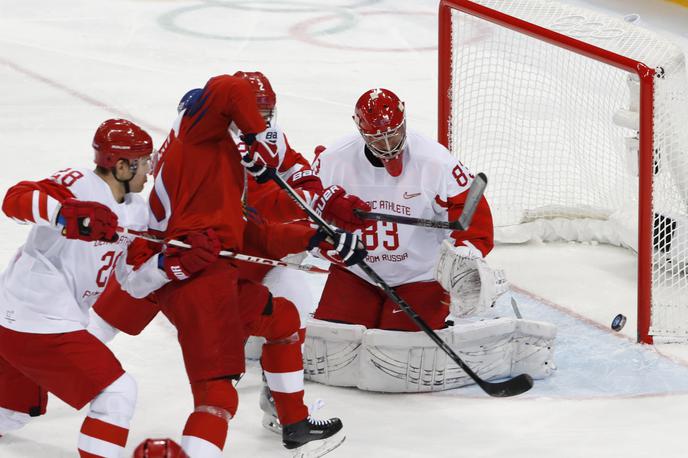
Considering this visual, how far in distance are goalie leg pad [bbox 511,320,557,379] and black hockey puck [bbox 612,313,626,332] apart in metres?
0.40

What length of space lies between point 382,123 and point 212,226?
0.67 metres

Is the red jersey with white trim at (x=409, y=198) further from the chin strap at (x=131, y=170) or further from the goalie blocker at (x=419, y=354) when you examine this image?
the chin strap at (x=131, y=170)

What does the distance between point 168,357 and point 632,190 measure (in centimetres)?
191

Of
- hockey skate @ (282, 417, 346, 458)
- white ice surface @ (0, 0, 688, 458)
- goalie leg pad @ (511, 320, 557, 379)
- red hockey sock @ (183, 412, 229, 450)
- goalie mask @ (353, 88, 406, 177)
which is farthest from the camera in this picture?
goalie leg pad @ (511, 320, 557, 379)

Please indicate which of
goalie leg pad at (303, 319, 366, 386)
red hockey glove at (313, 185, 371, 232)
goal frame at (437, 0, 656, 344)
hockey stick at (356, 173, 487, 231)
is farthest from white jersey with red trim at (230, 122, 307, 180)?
goal frame at (437, 0, 656, 344)

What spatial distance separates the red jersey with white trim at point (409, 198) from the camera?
3.58 metres

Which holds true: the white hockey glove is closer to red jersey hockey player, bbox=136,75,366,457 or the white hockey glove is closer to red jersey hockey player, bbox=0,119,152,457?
red jersey hockey player, bbox=136,75,366,457

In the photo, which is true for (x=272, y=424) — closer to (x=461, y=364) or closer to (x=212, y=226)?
(x=461, y=364)

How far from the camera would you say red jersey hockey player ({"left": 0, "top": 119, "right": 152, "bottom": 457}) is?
2742 mm

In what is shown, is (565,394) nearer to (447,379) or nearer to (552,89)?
(447,379)

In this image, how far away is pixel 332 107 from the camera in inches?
262

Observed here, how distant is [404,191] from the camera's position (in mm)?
3611

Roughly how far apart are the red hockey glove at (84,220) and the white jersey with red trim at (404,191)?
3.68 ft

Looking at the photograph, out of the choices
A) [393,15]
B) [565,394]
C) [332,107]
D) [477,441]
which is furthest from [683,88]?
[393,15]
